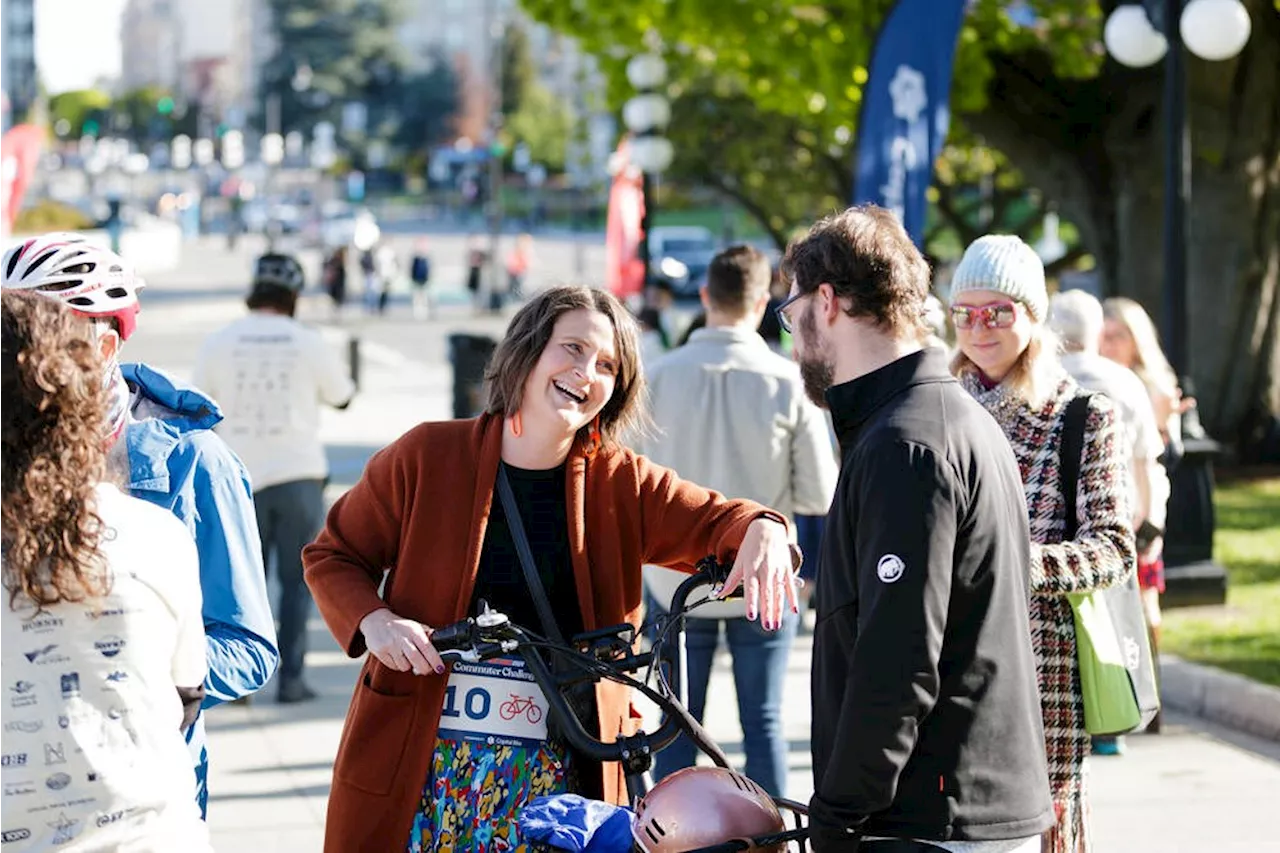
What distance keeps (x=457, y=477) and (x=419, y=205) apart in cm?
12114

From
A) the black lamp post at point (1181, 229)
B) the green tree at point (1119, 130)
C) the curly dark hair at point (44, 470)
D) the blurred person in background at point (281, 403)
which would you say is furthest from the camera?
the green tree at point (1119, 130)

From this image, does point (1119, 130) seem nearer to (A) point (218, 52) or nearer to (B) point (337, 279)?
(B) point (337, 279)

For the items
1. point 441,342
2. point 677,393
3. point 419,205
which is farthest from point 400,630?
point 419,205

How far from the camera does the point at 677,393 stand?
6.74 metres

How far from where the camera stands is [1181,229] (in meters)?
12.1

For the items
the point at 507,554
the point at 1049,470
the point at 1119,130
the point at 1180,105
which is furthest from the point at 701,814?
the point at 1119,130

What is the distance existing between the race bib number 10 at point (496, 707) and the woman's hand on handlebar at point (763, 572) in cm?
42

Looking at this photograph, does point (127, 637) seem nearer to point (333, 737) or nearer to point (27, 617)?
point (27, 617)

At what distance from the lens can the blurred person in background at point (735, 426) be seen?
6508mm

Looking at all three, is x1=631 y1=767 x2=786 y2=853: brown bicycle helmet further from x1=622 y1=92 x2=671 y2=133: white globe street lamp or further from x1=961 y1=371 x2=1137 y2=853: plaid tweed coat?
x1=622 y1=92 x2=671 y2=133: white globe street lamp

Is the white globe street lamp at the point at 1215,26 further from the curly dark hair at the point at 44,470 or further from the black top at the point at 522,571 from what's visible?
the curly dark hair at the point at 44,470

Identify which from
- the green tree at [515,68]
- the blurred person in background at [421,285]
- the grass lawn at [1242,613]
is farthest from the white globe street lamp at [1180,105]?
the green tree at [515,68]

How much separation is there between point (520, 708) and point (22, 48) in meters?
190

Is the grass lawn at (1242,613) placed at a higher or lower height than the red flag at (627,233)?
lower
